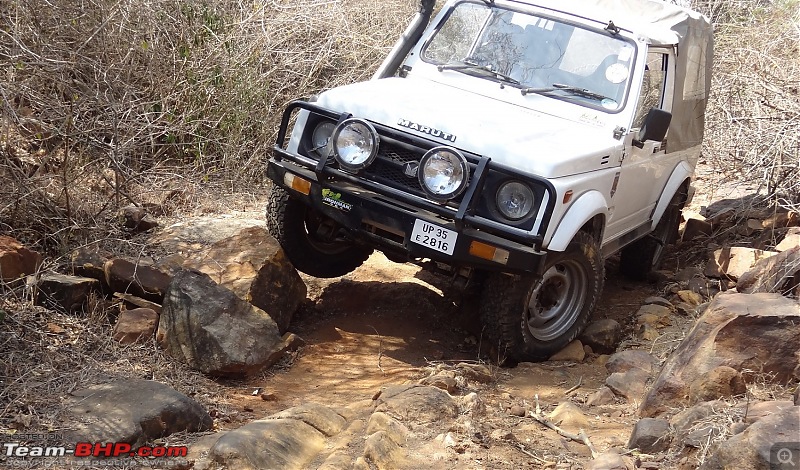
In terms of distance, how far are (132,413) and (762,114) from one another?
557 cm

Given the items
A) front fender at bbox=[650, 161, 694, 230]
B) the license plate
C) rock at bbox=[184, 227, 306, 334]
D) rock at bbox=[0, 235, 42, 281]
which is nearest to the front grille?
the license plate

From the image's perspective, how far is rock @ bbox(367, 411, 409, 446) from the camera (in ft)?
11.9

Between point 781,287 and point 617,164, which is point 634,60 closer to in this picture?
point 617,164

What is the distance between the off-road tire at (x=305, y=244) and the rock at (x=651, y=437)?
7.90 feet

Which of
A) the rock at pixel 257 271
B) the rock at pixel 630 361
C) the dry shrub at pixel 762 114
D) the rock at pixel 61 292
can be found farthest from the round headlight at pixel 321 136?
the dry shrub at pixel 762 114

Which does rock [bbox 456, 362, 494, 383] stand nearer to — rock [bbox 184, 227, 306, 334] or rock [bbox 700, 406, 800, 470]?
rock [bbox 184, 227, 306, 334]

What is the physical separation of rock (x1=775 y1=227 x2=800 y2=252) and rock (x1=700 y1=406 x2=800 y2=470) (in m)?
3.50

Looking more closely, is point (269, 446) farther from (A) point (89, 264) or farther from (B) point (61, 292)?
(A) point (89, 264)

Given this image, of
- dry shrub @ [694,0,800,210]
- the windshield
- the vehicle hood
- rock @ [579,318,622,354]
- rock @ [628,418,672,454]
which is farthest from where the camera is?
dry shrub @ [694,0,800,210]

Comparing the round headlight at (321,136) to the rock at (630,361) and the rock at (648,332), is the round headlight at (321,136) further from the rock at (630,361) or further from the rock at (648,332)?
the rock at (648,332)

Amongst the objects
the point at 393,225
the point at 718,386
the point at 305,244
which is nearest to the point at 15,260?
the point at 305,244

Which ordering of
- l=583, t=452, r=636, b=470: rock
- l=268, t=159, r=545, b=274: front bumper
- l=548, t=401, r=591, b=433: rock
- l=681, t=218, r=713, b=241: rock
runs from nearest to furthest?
l=583, t=452, r=636, b=470: rock < l=548, t=401, r=591, b=433: rock < l=268, t=159, r=545, b=274: front bumper < l=681, t=218, r=713, b=241: rock

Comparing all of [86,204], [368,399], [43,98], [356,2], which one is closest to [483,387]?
[368,399]

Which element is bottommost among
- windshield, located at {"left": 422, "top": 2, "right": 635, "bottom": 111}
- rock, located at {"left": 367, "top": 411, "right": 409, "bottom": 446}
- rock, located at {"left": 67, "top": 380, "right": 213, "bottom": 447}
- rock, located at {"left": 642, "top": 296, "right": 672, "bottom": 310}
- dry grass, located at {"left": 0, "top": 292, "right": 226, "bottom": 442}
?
dry grass, located at {"left": 0, "top": 292, "right": 226, "bottom": 442}
